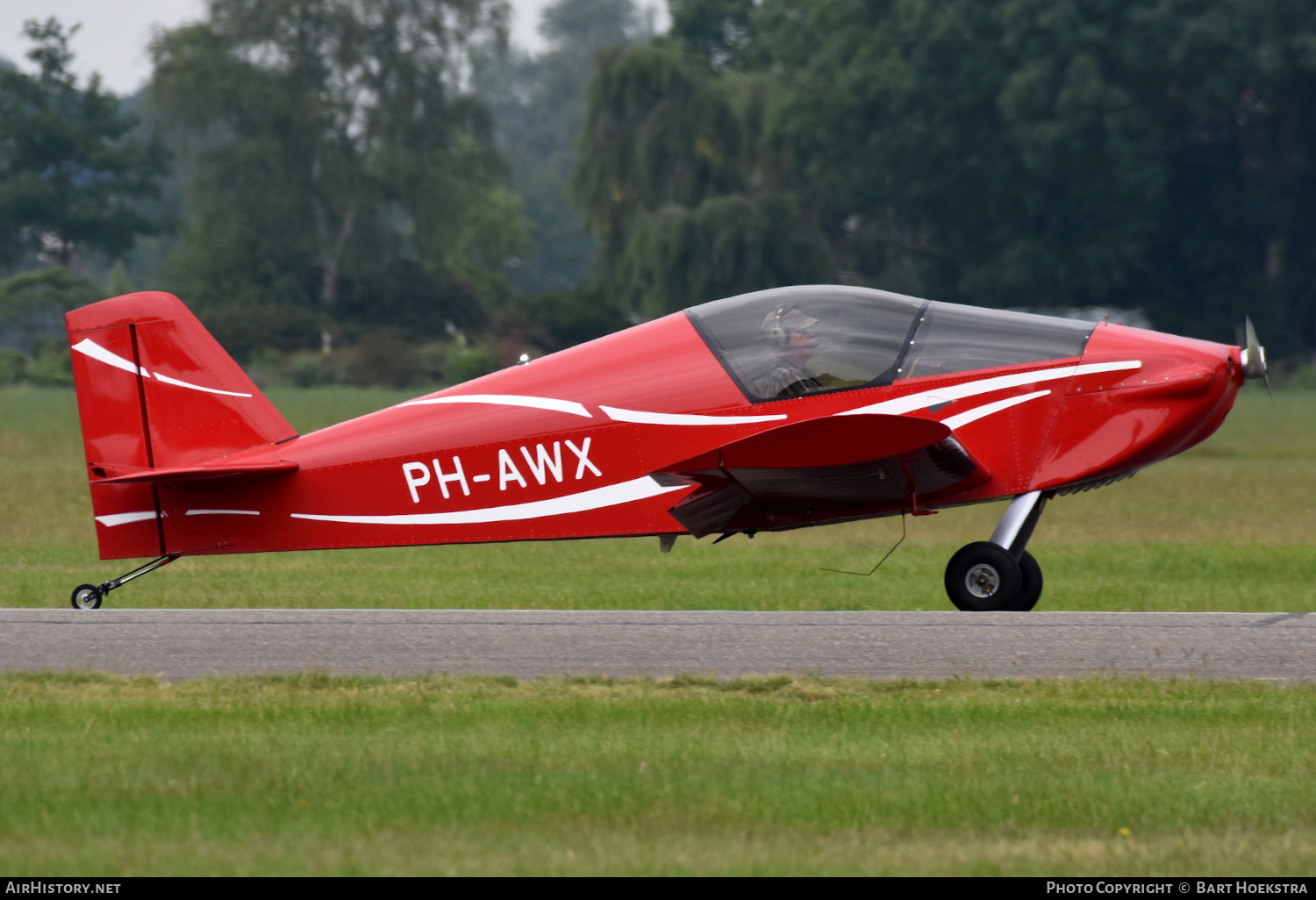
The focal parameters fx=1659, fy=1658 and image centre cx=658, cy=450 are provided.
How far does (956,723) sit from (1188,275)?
185 ft

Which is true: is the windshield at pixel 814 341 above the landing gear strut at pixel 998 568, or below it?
above

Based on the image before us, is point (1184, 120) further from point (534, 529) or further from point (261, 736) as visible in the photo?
point (261, 736)

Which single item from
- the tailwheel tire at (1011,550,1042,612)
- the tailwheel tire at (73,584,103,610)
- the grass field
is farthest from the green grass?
the grass field

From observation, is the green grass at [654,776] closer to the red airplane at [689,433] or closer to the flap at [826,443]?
the flap at [826,443]

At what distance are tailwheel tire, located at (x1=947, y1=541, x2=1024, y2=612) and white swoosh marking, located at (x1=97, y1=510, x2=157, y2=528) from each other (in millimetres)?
4943

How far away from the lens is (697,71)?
200 ft

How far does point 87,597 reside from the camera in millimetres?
10383

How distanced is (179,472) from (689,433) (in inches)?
122

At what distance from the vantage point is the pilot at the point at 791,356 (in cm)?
980

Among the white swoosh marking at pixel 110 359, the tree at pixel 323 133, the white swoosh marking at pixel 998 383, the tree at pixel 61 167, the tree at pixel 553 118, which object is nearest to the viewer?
the white swoosh marking at pixel 998 383

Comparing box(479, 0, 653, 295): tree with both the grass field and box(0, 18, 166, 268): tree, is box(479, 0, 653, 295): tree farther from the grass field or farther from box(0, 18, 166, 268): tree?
the grass field

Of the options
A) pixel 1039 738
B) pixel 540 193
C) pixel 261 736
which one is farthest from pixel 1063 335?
pixel 540 193

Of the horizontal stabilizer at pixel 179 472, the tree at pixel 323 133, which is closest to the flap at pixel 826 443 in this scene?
the horizontal stabilizer at pixel 179 472

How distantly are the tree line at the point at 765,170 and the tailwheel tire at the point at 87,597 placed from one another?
135 ft
